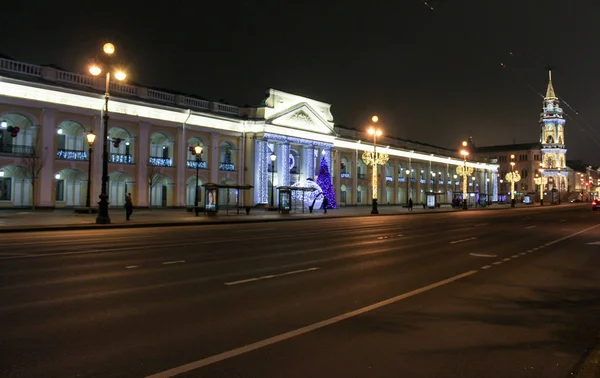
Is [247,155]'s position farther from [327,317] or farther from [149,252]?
[327,317]

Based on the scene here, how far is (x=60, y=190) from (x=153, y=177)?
9085 millimetres

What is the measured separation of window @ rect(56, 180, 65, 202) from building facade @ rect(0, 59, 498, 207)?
94 mm

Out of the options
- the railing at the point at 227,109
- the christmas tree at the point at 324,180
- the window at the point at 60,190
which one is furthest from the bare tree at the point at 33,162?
the christmas tree at the point at 324,180

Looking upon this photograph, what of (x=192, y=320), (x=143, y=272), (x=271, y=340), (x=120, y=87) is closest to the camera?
(x=271, y=340)

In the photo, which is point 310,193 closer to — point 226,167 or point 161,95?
point 226,167

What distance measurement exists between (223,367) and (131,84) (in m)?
49.6

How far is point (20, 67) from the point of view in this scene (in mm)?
41594

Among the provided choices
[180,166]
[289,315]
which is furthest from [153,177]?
[289,315]

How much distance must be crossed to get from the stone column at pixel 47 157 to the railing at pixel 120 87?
328 cm

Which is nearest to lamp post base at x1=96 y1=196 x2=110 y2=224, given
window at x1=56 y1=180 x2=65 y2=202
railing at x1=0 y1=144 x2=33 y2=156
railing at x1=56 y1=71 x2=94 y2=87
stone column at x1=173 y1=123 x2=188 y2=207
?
railing at x1=0 y1=144 x2=33 y2=156

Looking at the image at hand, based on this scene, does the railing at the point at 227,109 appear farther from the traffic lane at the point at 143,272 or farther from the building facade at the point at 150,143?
the traffic lane at the point at 143,272

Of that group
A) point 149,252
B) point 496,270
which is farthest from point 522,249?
point 149,252

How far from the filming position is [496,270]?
1228 cm

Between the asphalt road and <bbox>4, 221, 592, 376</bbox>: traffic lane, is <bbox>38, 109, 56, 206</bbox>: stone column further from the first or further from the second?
<bbox>4, 221, 592, 376</bbox>: traffic lane
